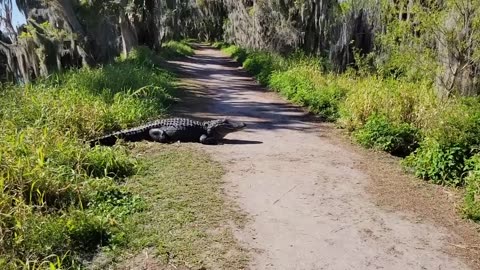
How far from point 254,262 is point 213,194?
1.66 meters

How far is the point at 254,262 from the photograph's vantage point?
14.1 feet

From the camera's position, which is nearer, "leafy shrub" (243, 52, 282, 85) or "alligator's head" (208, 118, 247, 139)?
"alligator's head" (208, 118, 247, 139)

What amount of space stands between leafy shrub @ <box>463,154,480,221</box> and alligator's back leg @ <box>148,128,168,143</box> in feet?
15.2

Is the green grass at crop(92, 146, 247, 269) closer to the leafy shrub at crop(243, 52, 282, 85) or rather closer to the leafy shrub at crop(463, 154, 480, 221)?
the leafy shrub at crop(463, 154, 480, 221)

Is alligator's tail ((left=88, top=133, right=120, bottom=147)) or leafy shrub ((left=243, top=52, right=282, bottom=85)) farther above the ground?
alligator's tail ((left=88, top=133, right=120, bottom=147))

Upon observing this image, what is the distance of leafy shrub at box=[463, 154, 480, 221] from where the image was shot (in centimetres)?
550

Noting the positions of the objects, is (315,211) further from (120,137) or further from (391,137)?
(120,137)

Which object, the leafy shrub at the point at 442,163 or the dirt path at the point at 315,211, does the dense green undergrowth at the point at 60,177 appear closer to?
the dirt path at the point at 315,211

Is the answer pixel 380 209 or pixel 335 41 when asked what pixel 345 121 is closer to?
pixel 380 209

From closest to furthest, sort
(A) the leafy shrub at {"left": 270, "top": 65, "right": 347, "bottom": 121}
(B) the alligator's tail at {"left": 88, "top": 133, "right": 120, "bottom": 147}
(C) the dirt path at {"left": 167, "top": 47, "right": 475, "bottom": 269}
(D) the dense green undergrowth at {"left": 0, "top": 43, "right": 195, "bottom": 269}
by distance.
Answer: (D) the dense green undergrowth at {"left": 0, "top": 43, "right": 195, "bottom": 269} < (C) the dirt path at {"left": 167, "top": 47, "right": 475, "bottom": 269} < (B) the alligator's tail at {"left": 88, "top": 133, "right": 120, "bottom": 147} < (A) the leafy shrub at {"left": 270, "top": 65, "right": 347, "bottom": 121}

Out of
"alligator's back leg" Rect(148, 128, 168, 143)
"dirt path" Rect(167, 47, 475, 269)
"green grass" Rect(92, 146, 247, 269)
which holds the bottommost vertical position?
"dirt path" Rect(167, 47, 475, 269)

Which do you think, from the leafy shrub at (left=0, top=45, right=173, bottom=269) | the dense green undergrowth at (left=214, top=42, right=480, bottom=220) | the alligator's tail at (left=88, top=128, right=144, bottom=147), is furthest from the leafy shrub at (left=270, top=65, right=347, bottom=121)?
the alligator's tail at (left=88, top=128, right=144, bottom=147)

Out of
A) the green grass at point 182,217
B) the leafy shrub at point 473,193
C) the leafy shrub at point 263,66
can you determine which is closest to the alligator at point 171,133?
the green grass at point 182,217

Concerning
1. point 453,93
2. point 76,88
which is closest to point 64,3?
point 76,88
